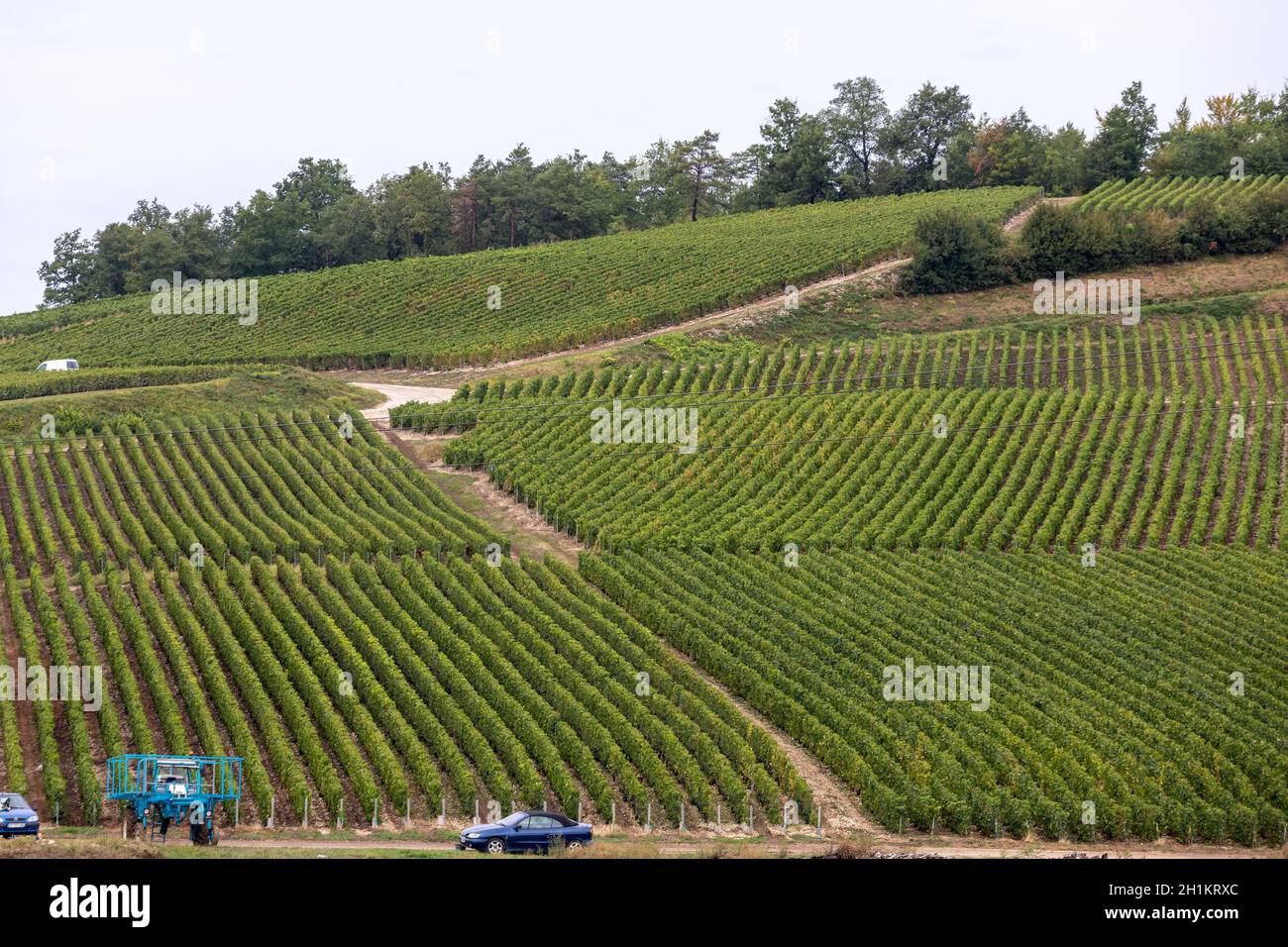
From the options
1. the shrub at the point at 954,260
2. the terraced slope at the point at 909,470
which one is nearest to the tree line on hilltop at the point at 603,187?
the shrub at the point at 954,260

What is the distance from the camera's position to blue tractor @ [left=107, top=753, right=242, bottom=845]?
26250 millimetres

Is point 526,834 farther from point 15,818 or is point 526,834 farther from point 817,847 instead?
point 15,818

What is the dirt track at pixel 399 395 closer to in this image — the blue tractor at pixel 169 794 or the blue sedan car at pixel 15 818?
the blue tractor at pixel 169 794

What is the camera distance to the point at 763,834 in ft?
96.9

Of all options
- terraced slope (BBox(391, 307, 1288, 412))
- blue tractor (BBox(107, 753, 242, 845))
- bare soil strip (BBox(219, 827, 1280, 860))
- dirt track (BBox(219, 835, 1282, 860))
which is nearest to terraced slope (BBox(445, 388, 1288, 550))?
terraced slope (BBox(391, 307, 1288, 412))

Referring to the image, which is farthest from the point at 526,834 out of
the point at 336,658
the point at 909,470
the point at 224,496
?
the point at 909,470

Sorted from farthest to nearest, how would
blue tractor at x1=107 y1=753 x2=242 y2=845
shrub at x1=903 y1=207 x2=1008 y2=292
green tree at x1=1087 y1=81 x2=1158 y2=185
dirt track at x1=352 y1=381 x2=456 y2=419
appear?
green tree at x1=1087 y1=81 x2=1158 y2=185 → shrub at x1=903 y1=207 x2=1008 y2=292 → dirt track at x1=352 y1=381 x2=456 y2=419 → blue tractor at x1=107 y1=753 x2=242 y2=845

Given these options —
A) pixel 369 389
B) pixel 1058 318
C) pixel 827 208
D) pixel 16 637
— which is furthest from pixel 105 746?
pixel 827 208

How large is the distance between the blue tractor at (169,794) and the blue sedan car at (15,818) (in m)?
1.74

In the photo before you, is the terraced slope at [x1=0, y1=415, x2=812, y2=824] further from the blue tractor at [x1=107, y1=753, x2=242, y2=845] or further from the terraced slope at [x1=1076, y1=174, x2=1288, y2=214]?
the terraced slope at [x1=1076, y1=174, x2=1288, y2=214]

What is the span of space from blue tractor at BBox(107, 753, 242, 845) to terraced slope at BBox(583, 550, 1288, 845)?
12.1 m

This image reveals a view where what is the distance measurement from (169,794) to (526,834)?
234 inches

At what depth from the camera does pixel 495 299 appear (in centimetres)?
8481

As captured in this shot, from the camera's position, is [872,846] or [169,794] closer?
[169,794]
